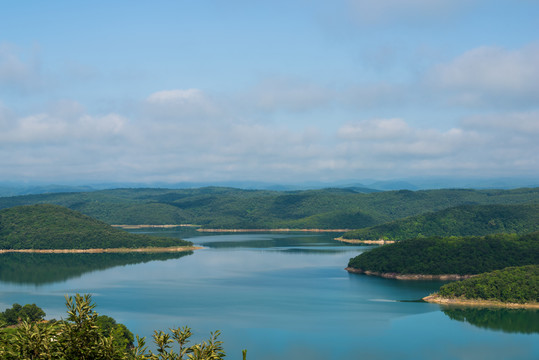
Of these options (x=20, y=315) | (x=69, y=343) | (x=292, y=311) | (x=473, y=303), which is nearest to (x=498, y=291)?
(x=473, y=303)

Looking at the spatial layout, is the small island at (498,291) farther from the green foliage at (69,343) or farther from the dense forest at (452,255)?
the green foliage at (69,343)

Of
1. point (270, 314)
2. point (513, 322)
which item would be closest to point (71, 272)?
point (270, 314)

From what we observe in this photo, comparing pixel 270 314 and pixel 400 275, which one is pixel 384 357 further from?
pixel 400 275

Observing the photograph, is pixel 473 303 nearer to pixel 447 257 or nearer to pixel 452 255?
pixel 447 257

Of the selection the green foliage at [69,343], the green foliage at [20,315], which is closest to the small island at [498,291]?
the green foliage at [20,315]

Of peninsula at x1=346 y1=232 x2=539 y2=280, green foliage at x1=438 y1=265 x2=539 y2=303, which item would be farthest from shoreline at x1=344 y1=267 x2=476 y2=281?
green foliage at x1=438 y1=265 x2=539 y2=303
